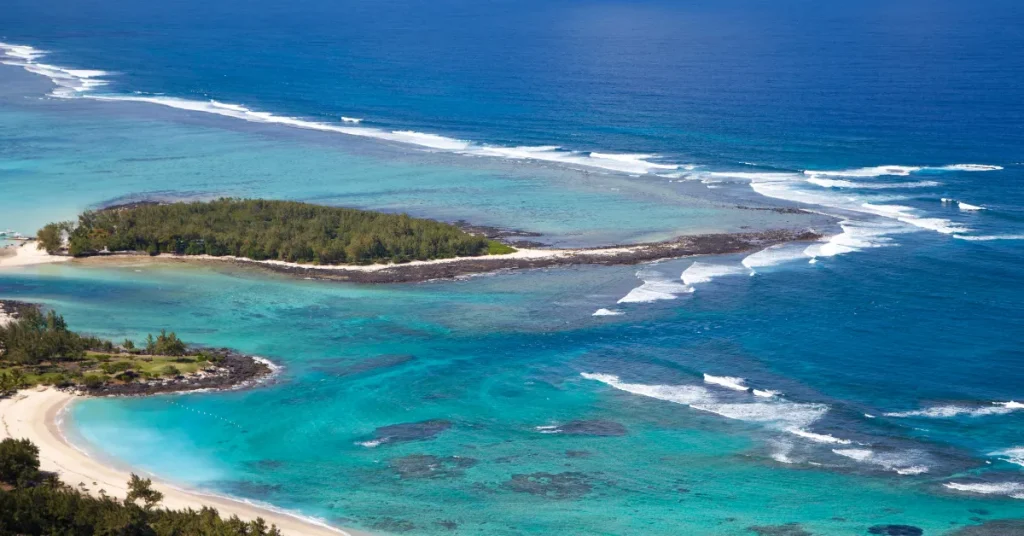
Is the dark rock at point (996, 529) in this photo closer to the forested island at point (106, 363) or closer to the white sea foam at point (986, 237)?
the forested island at point (106, 363)

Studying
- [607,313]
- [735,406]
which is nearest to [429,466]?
[735,406]

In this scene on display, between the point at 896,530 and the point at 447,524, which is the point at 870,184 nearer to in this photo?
the point at 896,530

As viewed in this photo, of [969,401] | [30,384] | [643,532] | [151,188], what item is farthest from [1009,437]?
[151,188]

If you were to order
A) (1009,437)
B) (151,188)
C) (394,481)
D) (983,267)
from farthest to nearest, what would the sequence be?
(151,188) → (983,267) → (1009,437) → (394,481)

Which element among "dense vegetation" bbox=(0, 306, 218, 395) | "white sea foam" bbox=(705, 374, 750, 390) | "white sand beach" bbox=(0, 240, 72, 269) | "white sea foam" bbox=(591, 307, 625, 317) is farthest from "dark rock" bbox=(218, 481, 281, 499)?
"white sand beach" bbox=(0, 240, 72, 269)

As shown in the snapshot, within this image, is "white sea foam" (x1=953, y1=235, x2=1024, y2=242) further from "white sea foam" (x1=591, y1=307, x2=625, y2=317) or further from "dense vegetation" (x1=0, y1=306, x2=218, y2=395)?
"dense vegetation" (x1=0, y1=306, x2=218, y2=395)

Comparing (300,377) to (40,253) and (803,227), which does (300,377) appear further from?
(803,227)
